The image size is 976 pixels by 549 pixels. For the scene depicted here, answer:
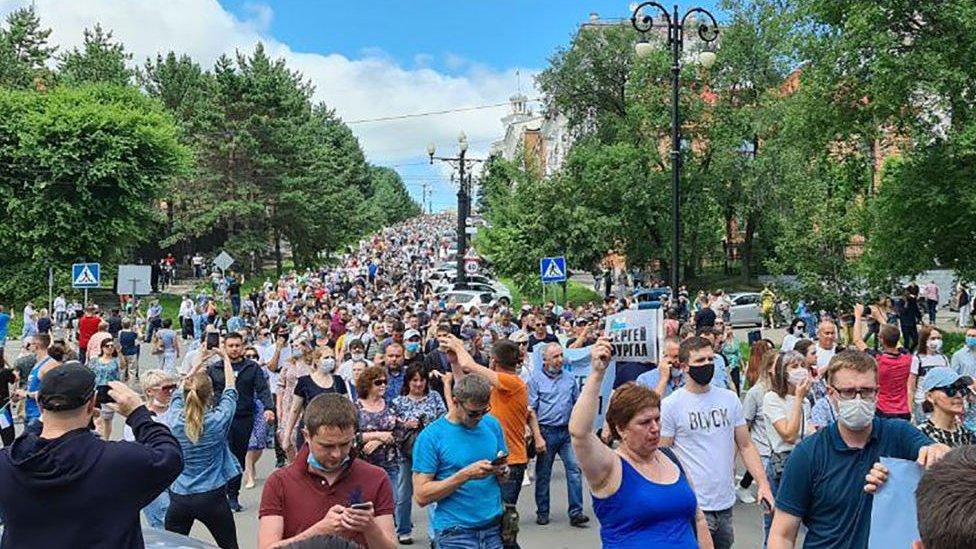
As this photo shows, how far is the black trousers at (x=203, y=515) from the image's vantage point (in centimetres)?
591

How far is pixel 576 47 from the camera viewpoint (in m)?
50.1

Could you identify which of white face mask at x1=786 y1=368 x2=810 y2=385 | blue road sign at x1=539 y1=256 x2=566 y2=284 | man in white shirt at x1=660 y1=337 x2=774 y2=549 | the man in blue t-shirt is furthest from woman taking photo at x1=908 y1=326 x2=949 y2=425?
blue road sign at x1=539 y1=256 x2=566 y2=284

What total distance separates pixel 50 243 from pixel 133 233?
3.41m

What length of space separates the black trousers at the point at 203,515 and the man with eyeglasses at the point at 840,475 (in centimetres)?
360

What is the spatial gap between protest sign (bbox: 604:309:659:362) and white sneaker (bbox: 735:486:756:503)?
7.54ft

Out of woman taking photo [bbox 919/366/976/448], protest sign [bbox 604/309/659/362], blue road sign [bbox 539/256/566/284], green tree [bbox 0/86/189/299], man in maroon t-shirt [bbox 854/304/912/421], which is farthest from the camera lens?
green tree [bbox 0/86/189/299]

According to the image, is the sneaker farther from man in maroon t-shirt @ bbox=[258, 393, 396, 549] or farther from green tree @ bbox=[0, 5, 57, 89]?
green tree @ bbox=[0, 5, 57, 89]

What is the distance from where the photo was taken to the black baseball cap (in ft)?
11.3

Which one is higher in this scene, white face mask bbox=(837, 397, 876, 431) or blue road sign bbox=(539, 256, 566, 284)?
blue road sign bbox=(539, 256, 566, 284)

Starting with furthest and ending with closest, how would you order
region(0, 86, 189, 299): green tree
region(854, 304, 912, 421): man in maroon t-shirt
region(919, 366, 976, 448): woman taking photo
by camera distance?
region(0, 86, 189, 299): green tree < region(854, 304, 912, 421): man in maroon t-shirt < region(919, 366, 976, 448): woman taking photo

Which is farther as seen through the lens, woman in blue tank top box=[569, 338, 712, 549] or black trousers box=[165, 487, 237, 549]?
black trousers box=[165, 487, 237, 549]

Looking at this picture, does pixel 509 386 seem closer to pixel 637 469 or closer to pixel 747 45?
pixel 637 469

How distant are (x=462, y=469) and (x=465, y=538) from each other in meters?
0.45

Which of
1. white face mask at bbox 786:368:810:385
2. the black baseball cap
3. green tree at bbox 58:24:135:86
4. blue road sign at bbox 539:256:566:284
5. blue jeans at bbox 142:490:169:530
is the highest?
green tree at bbox 58:24:135:86
